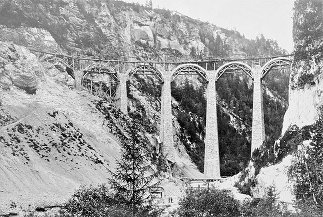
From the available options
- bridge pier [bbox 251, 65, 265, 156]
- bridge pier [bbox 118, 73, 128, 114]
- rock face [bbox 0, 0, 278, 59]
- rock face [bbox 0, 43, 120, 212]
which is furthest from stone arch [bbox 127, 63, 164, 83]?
rock face [bbox 0, 0, 278, 59]

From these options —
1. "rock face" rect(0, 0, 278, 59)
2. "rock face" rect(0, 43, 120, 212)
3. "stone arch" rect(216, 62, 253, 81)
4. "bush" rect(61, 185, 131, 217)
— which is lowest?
"bush" rect(61, 185, 131, 217)

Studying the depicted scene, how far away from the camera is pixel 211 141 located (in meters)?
58.0

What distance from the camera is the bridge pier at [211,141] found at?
56.7 m

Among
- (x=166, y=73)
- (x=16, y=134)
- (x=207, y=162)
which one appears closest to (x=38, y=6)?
(x=166, y=73)

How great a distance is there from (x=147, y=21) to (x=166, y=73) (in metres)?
40.2

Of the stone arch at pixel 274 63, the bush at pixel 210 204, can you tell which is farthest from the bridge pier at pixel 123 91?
the bush at pixel 210 204

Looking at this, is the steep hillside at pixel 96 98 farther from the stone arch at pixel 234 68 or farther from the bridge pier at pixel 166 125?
the stone arch at pixel 234 68

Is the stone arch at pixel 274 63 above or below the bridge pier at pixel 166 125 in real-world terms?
above

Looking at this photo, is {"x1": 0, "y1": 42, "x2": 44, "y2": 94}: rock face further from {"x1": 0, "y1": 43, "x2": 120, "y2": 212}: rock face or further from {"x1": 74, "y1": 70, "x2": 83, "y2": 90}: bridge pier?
{"x1": 74, "y1": 70, "x2": 83, "y2": 90}: bridge pier

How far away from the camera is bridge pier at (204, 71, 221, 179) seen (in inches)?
2233

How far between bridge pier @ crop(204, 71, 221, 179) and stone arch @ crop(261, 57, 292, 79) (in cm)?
689

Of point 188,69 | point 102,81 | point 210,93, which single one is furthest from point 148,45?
point 210,93

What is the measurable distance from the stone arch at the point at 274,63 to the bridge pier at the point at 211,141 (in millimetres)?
6889

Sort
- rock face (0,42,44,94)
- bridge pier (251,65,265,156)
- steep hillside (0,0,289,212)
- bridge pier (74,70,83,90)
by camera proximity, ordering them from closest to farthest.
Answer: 1. steep hillside (0,0,289,212)
2. rock face (0,42,44,94)
3. bridge pier (251,65,265,156)
4. bridge pier (74,70,83,90)
